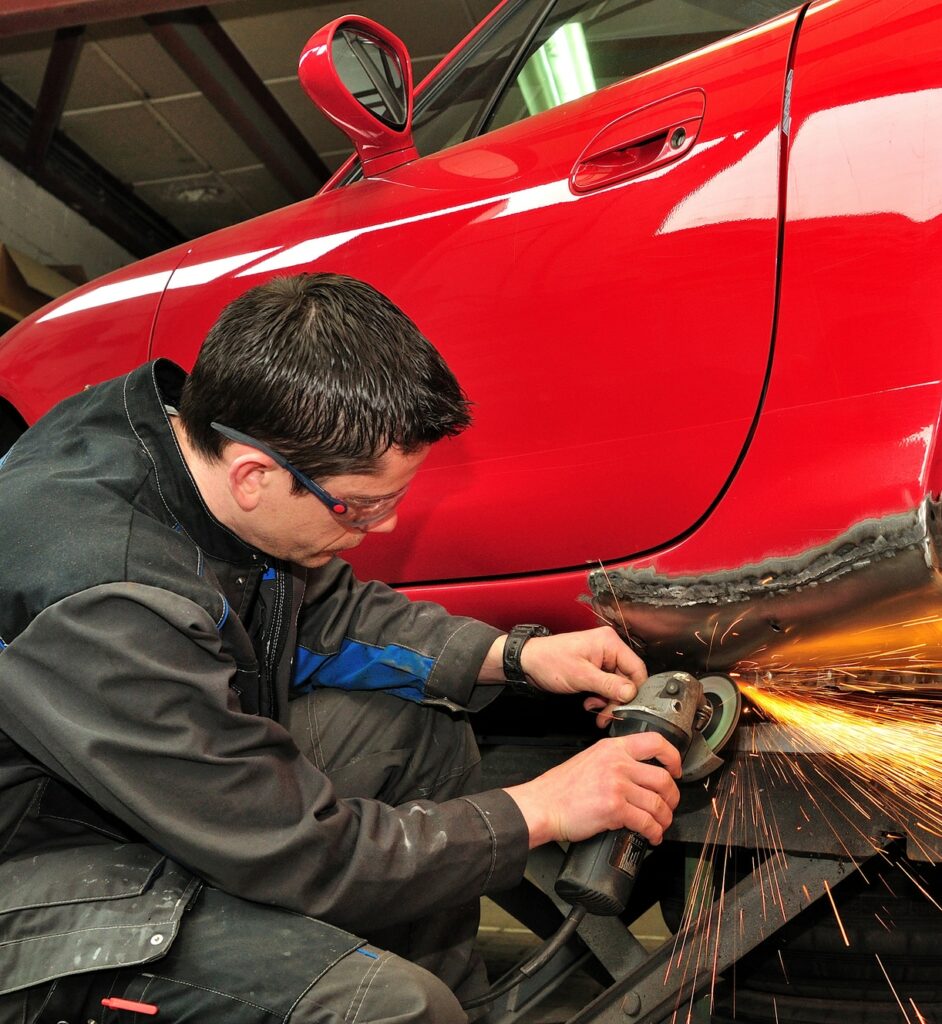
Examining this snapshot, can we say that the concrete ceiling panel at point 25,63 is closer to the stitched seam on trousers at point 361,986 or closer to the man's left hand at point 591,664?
the man's left hand at point 591,664

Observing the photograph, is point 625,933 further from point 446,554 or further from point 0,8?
point 0,8

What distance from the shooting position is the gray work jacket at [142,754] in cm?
128

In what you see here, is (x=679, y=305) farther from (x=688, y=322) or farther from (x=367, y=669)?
(x=367, y=669)

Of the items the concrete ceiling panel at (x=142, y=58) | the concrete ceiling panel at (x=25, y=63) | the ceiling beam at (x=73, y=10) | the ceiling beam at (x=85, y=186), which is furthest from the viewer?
the ceiling beam at (x=85, y=186)

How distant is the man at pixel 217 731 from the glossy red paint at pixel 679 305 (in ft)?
0.76

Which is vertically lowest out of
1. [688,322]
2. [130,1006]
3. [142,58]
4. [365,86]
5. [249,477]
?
[130,1006]

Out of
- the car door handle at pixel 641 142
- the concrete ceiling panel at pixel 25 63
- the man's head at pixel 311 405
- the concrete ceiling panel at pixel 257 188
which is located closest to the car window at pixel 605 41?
the car door handle at pixel 641 142

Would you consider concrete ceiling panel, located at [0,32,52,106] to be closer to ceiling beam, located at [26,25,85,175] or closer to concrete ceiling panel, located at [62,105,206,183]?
ceiling beam, located at [26,25,85,175]

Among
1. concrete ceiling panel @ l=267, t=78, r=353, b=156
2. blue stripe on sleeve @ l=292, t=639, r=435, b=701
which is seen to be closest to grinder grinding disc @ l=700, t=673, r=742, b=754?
blue stripe on sleeve @ l=292, t=639, r=435, b=701

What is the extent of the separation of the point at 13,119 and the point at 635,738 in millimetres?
6874

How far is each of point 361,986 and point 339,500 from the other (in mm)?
611

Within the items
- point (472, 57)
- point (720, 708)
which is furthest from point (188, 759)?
point (472, 57)

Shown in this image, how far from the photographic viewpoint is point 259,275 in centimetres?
205

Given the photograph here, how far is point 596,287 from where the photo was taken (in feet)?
5.22
